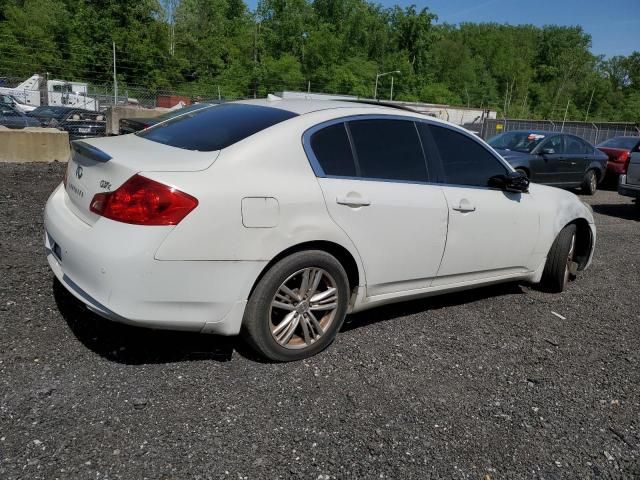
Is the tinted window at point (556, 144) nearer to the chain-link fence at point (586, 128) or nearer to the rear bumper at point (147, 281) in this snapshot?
the rear bumper at point (147, 281)

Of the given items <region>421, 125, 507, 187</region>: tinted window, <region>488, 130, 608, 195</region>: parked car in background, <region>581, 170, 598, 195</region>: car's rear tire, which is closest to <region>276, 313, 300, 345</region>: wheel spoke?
<region>421, 125, 507, 187</region>: tinted window

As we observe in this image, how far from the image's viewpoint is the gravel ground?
2426 mm

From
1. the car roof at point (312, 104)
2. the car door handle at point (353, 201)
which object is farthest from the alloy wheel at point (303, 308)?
the car roof at point (312, 104)

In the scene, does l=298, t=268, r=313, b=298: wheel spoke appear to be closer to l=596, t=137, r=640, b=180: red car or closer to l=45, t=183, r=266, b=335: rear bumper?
l=45, t=183, r=266, b=335: rear bumper

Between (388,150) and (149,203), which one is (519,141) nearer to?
(388,150)

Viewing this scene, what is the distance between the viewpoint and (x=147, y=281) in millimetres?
2699

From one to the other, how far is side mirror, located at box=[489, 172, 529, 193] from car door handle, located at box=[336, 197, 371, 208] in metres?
1.37

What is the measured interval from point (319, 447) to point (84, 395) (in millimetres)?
1219

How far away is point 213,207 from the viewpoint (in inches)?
109

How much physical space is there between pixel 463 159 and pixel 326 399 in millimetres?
2155

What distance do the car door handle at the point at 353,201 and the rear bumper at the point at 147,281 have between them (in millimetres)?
627

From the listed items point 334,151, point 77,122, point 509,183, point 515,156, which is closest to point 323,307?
point 334,151

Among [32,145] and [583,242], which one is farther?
[32,145]

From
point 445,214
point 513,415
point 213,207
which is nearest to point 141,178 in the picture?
point 213,207
